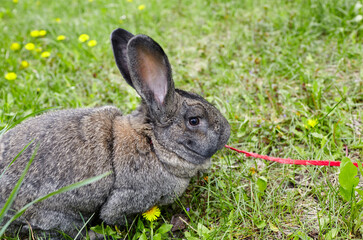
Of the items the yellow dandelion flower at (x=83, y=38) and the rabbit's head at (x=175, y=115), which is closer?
the rabbit's head at (x=175, y=115)

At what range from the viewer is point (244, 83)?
5.02 metres

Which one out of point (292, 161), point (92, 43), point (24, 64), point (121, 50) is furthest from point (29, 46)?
point (292, 161)

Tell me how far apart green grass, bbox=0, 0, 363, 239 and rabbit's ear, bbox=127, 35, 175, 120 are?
0.98 meters

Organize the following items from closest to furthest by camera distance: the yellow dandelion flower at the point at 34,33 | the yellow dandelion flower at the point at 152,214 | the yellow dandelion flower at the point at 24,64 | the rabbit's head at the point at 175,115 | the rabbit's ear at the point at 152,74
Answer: the rabbit's ear at the point at 152,74 < the rabbit's head at the point at 175,115 < the yellow dandelion flower at the point at 152,214 < the yellow dandelion flower at the point at 24,64 < the yellow dandelion flower at the point at 34,33

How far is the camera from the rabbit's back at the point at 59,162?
3193mm

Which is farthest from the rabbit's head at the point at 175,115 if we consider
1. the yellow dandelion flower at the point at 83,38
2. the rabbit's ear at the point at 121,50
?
the yellow dandelion flower at the point at 83,38

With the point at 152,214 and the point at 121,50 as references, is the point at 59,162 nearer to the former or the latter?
the point at 152,214

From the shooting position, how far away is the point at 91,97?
509 centimetres

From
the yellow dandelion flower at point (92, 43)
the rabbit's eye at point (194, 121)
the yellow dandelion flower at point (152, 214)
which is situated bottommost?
the yellow dandelion flower at point (152, 214)

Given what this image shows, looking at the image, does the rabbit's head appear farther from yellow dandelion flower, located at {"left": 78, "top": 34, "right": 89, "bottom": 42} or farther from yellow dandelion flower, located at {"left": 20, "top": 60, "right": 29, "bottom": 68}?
yellow dandelion flower, located at {"left": 20, "top": 60, "right": 29, "bottom": 68}

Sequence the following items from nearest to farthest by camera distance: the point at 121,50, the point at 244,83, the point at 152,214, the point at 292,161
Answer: the point at 152,214 → the point at 121,50 → the point at 292,161 → the point at 244,83

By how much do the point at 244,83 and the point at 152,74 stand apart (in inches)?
79.0

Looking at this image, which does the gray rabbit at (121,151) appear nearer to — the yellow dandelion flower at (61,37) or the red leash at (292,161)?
the red leash at (292,161)

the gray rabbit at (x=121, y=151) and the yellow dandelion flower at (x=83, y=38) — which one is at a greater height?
the yellow dandelion flower at (x=83, y=38)
